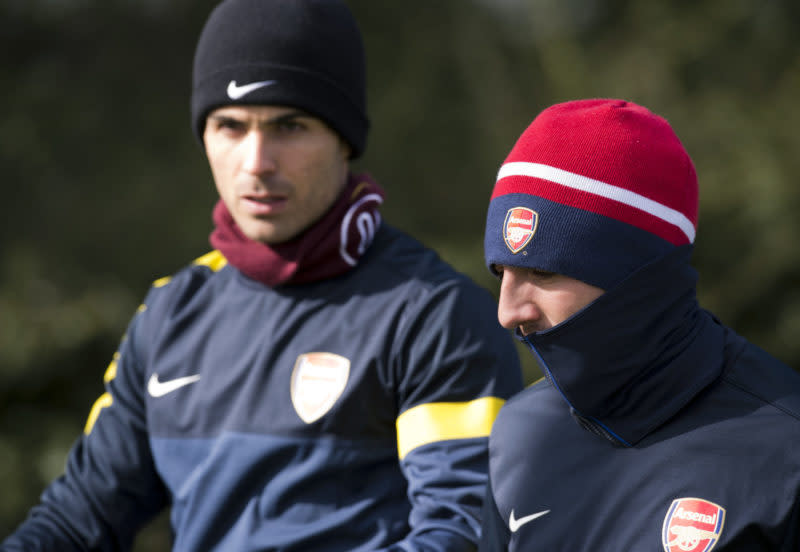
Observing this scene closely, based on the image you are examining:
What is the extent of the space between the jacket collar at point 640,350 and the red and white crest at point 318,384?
1.82 feet

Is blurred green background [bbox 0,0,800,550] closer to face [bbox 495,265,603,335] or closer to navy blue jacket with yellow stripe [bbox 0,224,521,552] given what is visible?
navy blue jacket with yellow stripe [bbox 0,224,521,552]

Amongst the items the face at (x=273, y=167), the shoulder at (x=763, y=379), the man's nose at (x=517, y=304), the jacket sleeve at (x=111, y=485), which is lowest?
the jacket sleeve at (x=111, y=485)

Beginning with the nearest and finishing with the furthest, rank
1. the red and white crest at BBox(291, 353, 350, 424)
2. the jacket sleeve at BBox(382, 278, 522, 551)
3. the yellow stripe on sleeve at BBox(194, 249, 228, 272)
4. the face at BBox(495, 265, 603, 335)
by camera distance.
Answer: the face at BBox(495, 265, 603, 335), the jacket sleeve at BBox(382, 278, 522, 551), the red and white crest at BBox(291, 353, 350, 424), the yellow stripe on sleeve at BBox(194, 249, 228, 272)

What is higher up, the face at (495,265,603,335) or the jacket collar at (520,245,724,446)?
the face at (495,265,603,335)

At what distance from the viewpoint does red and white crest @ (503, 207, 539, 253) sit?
1548 millimetres

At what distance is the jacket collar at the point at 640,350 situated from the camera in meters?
1.50

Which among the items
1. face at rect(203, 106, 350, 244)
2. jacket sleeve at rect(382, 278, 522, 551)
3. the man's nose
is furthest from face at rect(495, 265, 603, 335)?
face at rect(203, 106, 350, 244)

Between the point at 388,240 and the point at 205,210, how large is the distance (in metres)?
3.80

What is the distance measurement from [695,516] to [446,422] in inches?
22.8

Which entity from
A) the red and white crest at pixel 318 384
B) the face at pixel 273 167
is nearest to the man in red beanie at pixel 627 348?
the red and white crest at pixel 318 384

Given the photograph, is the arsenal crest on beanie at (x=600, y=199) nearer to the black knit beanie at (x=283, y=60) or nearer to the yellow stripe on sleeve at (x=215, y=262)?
the black knit beanie at (x=283, y=60)

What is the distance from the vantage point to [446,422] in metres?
1.88

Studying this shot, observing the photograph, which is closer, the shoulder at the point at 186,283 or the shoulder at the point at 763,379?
the shoulder at the point at 763,379

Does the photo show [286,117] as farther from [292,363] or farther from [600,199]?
[600,199]
